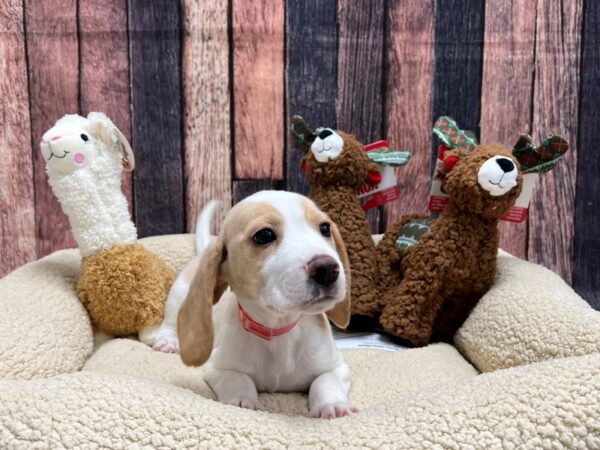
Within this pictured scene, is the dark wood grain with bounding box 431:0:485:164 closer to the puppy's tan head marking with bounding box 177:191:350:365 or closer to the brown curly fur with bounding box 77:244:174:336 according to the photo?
the puppy's tan head marking with bounding box 177:191:350:365

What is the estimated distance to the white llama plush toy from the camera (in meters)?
2.04

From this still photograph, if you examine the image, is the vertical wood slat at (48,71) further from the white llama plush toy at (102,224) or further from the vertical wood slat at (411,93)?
the vertical wood slat at (411,93)

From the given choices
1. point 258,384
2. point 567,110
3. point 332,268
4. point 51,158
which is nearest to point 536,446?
point 332,268

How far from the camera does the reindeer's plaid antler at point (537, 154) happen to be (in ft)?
6.82

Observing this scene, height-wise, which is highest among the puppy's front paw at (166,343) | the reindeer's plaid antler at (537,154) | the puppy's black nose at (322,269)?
the reindeer's plaid antler at (537,154)

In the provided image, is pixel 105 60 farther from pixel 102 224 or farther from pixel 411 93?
pixel 411 93

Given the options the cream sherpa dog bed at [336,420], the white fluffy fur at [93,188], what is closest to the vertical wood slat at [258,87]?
the white fluffy fur at [93,188]

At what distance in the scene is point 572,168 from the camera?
2.60m

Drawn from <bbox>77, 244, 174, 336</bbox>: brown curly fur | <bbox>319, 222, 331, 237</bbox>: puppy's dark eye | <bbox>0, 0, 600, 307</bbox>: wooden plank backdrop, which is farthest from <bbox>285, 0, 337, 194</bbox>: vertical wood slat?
<bbox>319, 222, 331, 237</bbox>: puppy's dark eye

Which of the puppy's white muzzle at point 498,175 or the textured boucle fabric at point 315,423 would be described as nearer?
the textured boucle fabric at point 315,423

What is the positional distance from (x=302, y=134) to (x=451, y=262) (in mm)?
772

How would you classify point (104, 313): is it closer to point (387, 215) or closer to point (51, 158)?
point (51, 158)

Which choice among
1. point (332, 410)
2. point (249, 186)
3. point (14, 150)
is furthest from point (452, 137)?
point (14, 150)

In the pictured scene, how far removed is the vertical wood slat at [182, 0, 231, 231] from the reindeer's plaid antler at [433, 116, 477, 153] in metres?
0.94
